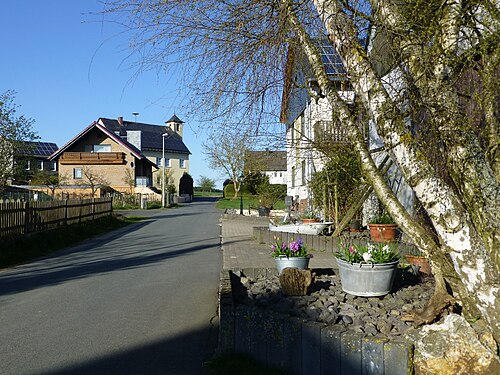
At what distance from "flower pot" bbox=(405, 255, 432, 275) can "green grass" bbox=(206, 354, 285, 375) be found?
3.32 m

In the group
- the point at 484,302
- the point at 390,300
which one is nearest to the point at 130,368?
the point at 390,300

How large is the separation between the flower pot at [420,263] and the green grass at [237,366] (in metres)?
3.32

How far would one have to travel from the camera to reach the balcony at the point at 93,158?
53.5 m

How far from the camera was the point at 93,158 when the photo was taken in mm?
53656

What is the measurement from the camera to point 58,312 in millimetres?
6969

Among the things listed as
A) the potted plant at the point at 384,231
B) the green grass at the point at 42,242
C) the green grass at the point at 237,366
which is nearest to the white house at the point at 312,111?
the potted plant at the point at 384,231

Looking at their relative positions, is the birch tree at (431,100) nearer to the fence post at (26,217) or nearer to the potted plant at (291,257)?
the potted plant at (291,257)

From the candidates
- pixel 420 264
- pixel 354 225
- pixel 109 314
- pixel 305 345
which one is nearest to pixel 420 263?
pixel 420 264

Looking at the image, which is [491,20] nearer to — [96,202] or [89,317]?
[89,317]

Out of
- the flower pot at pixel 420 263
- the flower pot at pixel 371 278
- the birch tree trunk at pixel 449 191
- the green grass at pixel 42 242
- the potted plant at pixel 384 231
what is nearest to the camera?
the birch tree trunk at pixel 449 191

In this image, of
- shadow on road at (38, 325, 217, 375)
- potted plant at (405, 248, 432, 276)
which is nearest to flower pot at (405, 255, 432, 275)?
potted plant at (405, 248, 432, 276)

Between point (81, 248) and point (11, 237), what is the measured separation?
199 centimetres

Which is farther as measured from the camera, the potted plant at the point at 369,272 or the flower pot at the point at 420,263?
the flower pot at the point at 420,263

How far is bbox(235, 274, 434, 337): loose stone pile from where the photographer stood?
4.48 m
